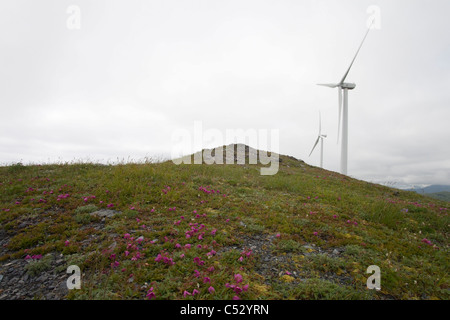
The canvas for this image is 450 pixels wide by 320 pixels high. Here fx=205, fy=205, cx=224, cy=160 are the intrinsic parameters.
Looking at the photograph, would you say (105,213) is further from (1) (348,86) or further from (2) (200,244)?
(1) (348,86)

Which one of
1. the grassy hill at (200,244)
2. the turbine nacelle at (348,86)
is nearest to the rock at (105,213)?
the grassy hill at (200,244)

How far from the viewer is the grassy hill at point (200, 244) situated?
4.30 meters

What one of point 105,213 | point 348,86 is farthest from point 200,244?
point 348,86

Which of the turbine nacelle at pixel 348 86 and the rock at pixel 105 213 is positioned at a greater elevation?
the turbine nacelle at pixel 348 86

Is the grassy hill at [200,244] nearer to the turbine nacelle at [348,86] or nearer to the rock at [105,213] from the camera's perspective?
the rock at [105,213]

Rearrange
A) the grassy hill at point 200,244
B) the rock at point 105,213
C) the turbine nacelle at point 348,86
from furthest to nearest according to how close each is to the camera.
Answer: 1. the turbine nacelle at point 348,86
2. the rock at point 105,213
3. the grassy hill at point 200,244

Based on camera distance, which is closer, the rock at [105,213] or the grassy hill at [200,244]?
the grassy hill at [200,244]

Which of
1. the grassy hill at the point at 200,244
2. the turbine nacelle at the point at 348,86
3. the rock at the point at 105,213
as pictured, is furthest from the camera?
the turbine nacelle at the point at 348,86

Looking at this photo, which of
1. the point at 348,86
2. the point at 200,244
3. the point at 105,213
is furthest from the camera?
the point at 348,86

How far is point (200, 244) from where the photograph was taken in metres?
5.81

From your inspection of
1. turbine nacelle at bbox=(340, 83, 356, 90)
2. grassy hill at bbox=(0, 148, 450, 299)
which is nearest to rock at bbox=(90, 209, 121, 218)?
grassy hill at bbox=(0, 148, 450, 299)

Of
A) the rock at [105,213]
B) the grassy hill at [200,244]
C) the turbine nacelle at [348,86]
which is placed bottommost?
the grassy hill at [200,244]
